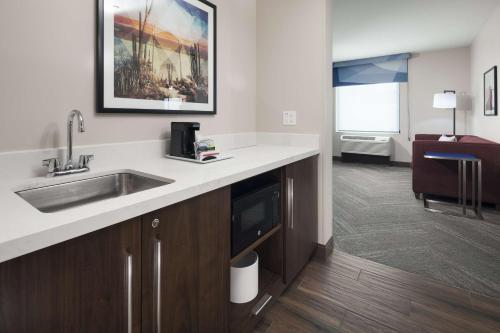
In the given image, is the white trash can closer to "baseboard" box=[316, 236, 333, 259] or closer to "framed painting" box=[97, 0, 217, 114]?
"baseboard" box=[316, 236, 333, 259]

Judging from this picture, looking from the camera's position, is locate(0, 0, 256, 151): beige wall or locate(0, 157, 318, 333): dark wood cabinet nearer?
locate(0, 157, 318, 333): dark wood cabinet

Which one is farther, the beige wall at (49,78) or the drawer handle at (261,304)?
the drawer handle at (261,304)

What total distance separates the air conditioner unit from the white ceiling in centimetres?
188

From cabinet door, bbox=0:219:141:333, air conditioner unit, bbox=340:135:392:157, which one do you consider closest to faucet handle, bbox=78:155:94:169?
cabinet door, bbox=0:219:141:333

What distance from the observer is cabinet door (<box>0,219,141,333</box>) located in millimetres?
550

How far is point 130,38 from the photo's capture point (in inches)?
54.0

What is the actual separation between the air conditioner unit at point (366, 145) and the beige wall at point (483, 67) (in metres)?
1.51

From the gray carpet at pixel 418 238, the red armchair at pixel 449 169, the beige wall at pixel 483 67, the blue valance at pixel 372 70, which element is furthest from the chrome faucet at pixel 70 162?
the blue valance at pixel 372 70

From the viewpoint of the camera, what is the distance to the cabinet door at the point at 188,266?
0.80m

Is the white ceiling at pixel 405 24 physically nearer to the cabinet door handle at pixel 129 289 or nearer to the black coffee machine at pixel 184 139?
the black coffee machine at pixel 184 139

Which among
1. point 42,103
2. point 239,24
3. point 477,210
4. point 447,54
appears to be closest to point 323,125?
point 239,24

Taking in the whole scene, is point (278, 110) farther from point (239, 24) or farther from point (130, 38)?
point (130, 38)

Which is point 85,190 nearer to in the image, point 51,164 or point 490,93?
point 51,164

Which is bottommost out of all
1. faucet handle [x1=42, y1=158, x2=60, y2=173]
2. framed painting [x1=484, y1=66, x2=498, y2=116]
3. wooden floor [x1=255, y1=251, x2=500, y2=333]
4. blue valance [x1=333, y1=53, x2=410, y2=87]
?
wooden floor [x1=255, y1=251, x2=500, y2=333]
